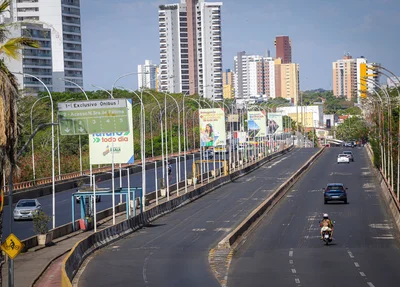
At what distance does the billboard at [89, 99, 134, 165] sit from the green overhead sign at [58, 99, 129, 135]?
3.73 m

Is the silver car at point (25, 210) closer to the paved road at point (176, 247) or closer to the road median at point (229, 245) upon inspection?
the paved road at point (176, 247)

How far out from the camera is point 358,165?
10812 centimetres

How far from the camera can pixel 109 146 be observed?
46.3 metres

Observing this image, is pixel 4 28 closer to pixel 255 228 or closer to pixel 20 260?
pixel 20 260

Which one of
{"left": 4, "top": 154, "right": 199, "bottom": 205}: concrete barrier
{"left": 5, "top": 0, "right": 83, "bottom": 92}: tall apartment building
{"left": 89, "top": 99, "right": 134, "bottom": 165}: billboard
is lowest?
{"left": 4, "top": 154, "right": 199, "bottom": 205}: concrete barrier

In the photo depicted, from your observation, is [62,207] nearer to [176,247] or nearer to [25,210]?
[25,210]

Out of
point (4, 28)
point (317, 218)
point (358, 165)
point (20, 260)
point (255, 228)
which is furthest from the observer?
point (358, 165)

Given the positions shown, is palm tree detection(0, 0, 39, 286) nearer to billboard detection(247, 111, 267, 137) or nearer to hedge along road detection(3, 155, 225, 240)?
hedge along road detection(3, 155, 225, 240)

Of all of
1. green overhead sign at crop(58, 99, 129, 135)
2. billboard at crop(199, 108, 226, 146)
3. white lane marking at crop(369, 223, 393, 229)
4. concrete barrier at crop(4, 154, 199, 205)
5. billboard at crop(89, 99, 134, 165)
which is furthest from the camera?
billboard at crop(199, 108, 226, 146)

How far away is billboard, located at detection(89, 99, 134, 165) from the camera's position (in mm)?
46250

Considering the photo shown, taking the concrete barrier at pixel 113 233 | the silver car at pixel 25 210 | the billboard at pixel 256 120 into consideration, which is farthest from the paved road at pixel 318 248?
the billboard at pixel 256 120

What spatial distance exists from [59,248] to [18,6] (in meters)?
136

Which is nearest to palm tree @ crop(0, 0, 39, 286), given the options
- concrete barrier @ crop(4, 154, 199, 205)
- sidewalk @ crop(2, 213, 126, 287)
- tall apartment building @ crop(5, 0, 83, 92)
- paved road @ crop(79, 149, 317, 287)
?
paved road @ crop(79, 149, 317, 287)

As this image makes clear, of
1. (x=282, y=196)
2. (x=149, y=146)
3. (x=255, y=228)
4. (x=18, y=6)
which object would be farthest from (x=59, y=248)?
(x=18, y=6)
